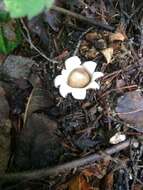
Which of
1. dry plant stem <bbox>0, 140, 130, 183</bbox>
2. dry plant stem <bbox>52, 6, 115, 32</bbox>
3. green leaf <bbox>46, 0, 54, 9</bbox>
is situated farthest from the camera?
dry plant stem <bbox>52, 6, 115, 32</bbox>

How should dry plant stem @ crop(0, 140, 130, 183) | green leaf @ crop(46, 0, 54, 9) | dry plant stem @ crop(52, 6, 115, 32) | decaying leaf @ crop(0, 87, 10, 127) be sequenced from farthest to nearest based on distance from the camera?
dry plant stem @ crop(52, 6, 115, 32) < decaying leaf @ crop(0, 87, 10, 127) < dry plant stem @ crop(0, 140, 130, 183) < green leaf @ crop(46, 0, 54, 9)

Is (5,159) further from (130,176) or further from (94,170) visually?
(130,176)

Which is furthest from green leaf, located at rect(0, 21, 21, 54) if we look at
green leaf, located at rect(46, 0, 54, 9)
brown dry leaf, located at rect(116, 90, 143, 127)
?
green leaf, located at rect(46, 0, 54, 9)

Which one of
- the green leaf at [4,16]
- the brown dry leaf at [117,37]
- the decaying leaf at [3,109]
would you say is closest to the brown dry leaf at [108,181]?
the decaying leaf at [3,109]

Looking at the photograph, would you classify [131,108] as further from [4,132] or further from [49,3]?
[49,3]

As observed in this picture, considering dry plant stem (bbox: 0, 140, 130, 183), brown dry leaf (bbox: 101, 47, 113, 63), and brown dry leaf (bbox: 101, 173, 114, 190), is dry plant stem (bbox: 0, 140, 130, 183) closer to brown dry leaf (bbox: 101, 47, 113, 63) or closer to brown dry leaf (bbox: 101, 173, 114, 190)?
brown dry leaf (bbox: 101, 173, 114, 190)

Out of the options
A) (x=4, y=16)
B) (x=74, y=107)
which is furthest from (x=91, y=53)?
(x=4, y=16)

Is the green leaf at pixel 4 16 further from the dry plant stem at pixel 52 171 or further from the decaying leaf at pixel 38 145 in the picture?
the dry plant stem at pixel 52 171
